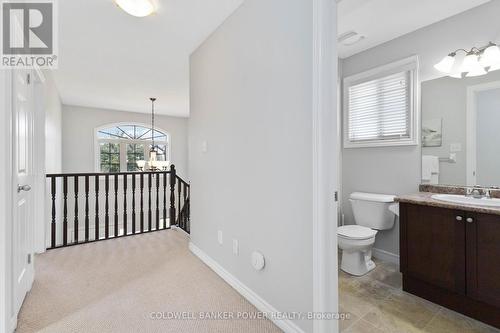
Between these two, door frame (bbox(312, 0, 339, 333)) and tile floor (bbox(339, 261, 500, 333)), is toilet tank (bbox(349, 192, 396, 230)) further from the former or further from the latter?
door frame (bbox(312, 0, 339, 333))

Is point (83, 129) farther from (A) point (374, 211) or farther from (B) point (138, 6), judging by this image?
(A) point (374, 211)

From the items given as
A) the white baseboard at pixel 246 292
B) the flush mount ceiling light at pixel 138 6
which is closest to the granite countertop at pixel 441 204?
the white baseboard at pixel 246 292

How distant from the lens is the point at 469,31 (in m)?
2.06

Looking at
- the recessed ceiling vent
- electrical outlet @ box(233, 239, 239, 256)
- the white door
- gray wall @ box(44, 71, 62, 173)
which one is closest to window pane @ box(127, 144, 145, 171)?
gray wall @ box(44, 71, 62, 173)

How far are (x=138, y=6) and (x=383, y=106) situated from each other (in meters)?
2.50

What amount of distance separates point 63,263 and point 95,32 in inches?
93.7

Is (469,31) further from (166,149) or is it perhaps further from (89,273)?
(166,149)

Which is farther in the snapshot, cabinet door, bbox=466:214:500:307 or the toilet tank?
the toilet tank

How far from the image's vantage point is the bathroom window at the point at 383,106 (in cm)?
240

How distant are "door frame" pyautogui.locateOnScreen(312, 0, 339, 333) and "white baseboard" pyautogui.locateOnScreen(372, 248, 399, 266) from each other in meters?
1.60

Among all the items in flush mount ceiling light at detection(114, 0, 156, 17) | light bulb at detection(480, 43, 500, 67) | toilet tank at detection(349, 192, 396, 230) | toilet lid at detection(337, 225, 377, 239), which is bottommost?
toilet lid at detection(337, 225, 377, 239)

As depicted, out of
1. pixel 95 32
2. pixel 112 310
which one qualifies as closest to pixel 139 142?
pixel 95 32

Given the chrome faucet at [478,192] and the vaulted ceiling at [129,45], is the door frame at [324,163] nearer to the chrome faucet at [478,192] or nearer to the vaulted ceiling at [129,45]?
the vaulted ceiling at [129,45]

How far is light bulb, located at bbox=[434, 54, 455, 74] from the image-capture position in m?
2.11
